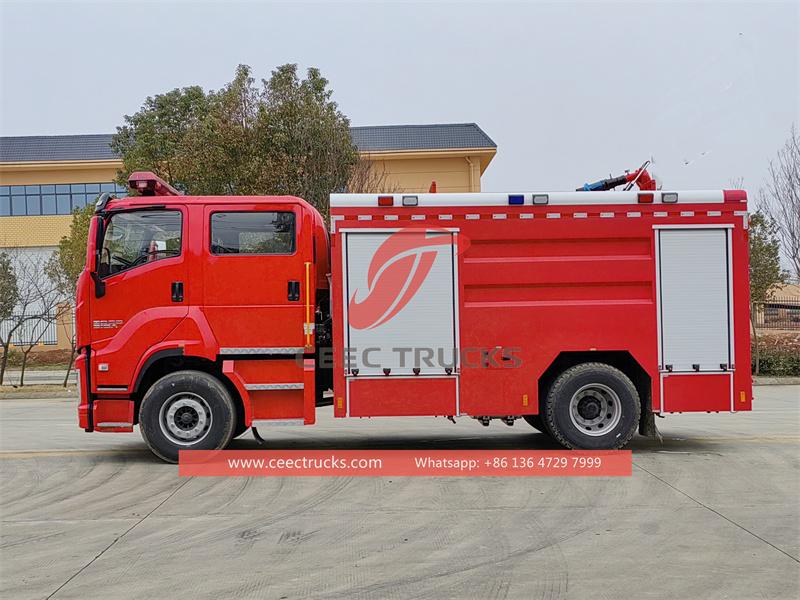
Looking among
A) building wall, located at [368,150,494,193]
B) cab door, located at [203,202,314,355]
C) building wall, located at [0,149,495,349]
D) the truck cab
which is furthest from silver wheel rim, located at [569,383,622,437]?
building wall, located at [368,150,494,193]

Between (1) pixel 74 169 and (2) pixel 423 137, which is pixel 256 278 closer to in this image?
(2) pixel 423 137

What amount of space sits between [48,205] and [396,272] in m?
33.1

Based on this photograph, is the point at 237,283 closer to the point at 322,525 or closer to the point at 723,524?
the point at 322,525

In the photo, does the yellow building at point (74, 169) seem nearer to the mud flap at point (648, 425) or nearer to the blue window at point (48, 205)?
the blue window at point (48, 205)

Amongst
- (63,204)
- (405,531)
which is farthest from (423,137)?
(405,531)

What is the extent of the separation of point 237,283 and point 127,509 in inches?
105

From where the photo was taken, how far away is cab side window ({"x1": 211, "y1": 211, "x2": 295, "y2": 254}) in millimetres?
8484

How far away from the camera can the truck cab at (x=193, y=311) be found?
8312mm

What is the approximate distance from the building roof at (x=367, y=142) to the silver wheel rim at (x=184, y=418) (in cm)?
2490

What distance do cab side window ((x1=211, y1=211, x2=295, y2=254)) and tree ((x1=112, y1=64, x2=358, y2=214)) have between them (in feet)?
27.6

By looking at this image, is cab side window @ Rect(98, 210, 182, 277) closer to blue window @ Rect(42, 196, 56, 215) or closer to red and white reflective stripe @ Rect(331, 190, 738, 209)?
red and white reflective stripe @ Rect(331, 190, 738, 209)

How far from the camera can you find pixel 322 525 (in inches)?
241

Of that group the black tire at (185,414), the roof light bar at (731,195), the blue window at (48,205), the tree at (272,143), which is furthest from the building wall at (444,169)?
the black tire at (185,414)

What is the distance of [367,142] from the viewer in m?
34.0
